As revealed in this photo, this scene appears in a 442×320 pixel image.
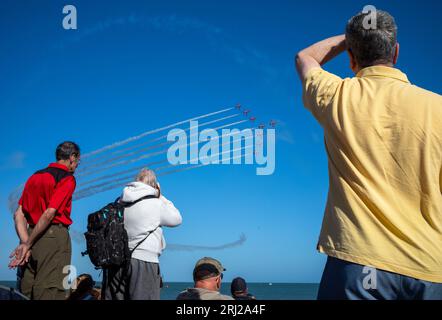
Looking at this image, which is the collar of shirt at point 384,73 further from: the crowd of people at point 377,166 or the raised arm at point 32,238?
the raised arm at point 32,238

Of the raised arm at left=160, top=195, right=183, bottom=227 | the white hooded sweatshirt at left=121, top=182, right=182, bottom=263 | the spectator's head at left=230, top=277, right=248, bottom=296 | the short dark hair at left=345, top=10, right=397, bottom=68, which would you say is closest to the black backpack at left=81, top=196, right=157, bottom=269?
the white hooded sweatshirt at left=121, top=182, right=182, bottom=263

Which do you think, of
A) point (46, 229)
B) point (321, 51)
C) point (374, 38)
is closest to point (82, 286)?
point (46, 229)

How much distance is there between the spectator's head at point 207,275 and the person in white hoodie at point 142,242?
2.09 ft

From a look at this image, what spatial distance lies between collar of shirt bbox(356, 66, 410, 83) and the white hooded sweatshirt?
417cm

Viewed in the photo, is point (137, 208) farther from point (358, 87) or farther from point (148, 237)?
point (358, 87)

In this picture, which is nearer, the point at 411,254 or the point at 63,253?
the point at 411,254

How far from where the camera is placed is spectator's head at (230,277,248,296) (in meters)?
8.63

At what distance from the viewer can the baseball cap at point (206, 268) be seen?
5.61 meters

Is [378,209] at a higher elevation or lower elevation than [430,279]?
higher

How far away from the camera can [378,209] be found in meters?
2.07

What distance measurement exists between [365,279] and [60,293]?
4430 mm

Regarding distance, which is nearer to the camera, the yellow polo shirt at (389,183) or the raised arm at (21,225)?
the yellow polo shirt at (389,183)

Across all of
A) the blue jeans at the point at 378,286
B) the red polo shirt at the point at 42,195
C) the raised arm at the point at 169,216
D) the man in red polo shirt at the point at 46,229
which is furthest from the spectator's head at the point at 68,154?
the blue jeans at the point at 378,286
